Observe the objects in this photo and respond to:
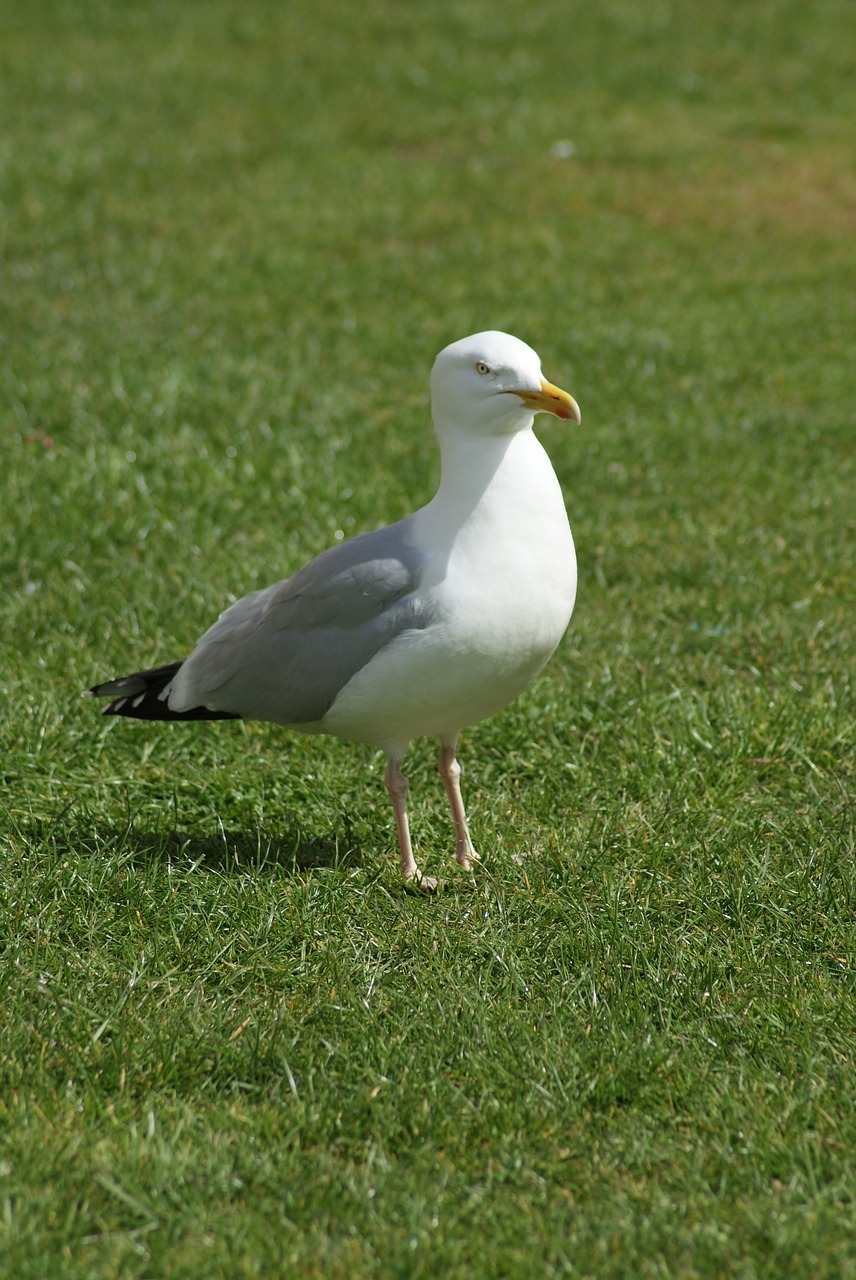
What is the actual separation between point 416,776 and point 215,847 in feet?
2.50

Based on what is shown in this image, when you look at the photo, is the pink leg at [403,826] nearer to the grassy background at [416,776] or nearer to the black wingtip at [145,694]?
the grassy background at [416,776]

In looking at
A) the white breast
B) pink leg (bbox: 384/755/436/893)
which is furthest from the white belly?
pink leg (bbox: 384/755/436/893)

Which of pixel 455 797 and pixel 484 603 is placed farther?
pixel 455 797

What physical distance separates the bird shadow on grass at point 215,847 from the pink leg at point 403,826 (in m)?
0.20

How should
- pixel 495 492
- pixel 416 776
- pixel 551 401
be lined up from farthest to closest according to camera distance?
pixel 416 776 → pixel 495 492 → pixel 551 401

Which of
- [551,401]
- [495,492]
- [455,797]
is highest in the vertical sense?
[551,401]

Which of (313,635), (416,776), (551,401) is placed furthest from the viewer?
(416,776)

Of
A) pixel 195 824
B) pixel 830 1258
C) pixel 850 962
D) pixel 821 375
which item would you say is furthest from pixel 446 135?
pixel 830 1258

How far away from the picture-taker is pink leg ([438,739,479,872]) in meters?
4.11

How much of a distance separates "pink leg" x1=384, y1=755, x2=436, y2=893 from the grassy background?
0.07m

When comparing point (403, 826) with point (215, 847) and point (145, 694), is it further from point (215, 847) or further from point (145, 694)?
point (145, 694)

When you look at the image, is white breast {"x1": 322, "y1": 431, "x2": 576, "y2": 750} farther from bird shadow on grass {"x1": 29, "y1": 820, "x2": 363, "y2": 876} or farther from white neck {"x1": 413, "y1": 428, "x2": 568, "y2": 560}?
bird shadow on grass {"x1": 29, "y1": 820, "x2": 363, "y2": 876}

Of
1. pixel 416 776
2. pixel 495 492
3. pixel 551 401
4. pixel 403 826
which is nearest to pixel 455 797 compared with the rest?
pixel 403 826

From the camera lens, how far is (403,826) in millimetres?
4004
